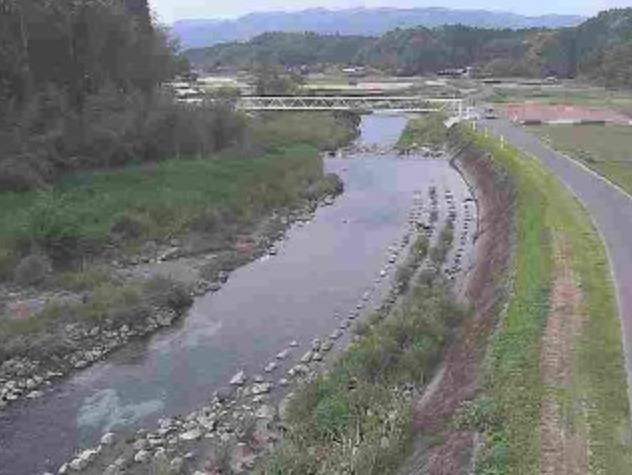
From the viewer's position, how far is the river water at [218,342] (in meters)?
21.1

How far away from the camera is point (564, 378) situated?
18.4 m

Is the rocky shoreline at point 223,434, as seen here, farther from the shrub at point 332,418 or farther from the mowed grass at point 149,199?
the mowed grass at point 149,199

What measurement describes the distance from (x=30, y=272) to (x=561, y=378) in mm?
20452

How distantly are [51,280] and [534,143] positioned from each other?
3774 cm

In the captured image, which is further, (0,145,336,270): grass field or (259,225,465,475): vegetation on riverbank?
(0,145,336,270): grass field

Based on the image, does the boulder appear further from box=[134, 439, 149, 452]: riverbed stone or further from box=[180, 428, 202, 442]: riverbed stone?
box=[180, 428, 202, 442]: riverbed stone

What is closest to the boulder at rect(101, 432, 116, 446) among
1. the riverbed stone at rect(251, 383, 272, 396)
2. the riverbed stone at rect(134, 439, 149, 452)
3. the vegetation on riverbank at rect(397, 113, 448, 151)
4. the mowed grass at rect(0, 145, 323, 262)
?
the riverbed stone at rect(134, 439, 149, 452)

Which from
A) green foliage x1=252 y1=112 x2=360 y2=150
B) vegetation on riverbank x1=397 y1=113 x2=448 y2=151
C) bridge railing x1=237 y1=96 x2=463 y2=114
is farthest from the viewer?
bridge railing x1=237 y1=96 x2=463 y2=114

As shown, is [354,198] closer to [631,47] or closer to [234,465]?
[234,465]

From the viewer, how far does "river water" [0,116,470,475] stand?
69.3 feet

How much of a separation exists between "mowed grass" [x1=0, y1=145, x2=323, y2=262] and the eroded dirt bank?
12338mm

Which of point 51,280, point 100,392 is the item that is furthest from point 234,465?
point 51,280

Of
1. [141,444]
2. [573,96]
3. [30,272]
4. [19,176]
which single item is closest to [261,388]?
[141,444]

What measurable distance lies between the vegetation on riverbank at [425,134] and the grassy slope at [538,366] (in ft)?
136
